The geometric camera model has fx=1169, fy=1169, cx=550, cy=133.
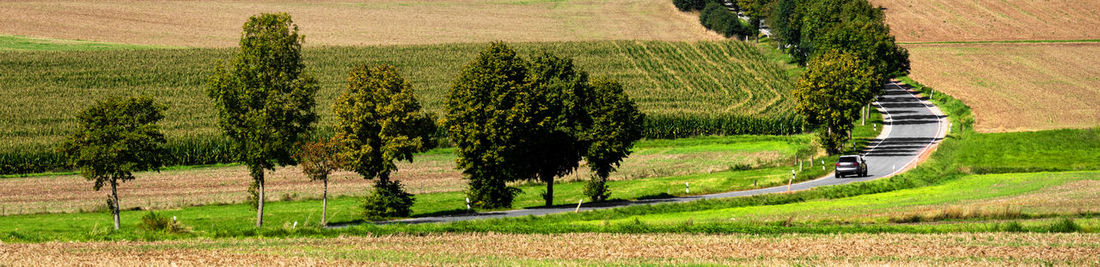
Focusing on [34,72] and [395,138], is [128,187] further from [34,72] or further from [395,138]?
[34,72]

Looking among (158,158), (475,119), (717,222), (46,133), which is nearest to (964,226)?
(717,222)

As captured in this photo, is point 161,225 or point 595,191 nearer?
point 161,225

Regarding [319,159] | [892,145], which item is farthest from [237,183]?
[892,145]

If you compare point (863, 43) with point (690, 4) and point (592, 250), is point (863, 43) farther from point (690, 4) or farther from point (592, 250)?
point (592, 250)

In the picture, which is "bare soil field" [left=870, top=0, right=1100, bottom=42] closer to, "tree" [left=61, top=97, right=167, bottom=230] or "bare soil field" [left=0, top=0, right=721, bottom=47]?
"bare soil field" [left=0, top=0, right=721, bottom=47]

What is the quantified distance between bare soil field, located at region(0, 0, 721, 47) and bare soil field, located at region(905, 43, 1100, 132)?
3368 cm

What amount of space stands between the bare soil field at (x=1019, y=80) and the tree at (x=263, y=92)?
7004 cm

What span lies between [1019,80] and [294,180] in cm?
9183

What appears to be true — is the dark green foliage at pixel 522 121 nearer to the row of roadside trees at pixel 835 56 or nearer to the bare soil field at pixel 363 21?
the row of roadside trees at pixel 835 56

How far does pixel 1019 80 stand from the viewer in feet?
449

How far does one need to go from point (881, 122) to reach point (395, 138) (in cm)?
6976

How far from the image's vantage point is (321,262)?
1299 inches

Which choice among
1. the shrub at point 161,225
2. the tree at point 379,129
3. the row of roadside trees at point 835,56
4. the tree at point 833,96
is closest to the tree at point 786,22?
the row of roadside trees at point 835,56

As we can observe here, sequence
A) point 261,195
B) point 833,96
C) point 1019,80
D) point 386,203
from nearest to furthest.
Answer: point 261,195, point 386,203, point 833,96, point 1019,80
